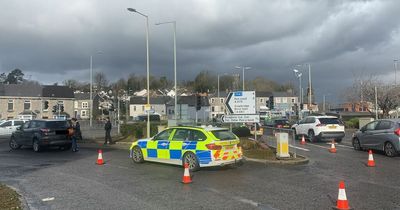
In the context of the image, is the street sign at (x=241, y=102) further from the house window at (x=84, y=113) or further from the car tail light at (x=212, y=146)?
the house window at (x=84, y=113)

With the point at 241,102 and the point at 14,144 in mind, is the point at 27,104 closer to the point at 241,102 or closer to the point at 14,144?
the point at 14,144

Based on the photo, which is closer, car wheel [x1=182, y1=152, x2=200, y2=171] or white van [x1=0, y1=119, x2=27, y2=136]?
car wheel [x1=182, y1=152, x2=200, y2=171]

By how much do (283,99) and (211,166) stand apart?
389 feet

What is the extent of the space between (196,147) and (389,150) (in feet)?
28.0

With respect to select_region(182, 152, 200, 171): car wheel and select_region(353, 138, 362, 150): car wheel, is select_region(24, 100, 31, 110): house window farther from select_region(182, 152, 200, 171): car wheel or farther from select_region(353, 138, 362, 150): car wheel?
select_region(182, 152, 200, 171): car wheel

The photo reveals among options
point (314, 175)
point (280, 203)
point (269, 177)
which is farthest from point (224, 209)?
point (314, 175)

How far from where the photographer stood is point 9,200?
8.13 meters

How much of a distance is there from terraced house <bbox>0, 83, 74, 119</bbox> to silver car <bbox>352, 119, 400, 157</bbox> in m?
67.4

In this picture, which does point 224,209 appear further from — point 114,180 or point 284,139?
point 284,139

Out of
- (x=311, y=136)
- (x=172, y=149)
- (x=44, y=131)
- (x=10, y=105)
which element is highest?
(x=10, y=105)

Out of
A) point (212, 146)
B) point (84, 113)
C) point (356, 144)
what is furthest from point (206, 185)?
point (84, 113)

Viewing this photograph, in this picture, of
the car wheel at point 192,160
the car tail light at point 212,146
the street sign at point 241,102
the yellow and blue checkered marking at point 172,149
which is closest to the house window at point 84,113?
the street sign at point 241,102

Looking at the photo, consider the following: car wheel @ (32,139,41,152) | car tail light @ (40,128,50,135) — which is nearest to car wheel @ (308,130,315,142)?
car tail light @ (40,128,50,135)

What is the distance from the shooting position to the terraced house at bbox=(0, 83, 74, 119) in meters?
81.6
